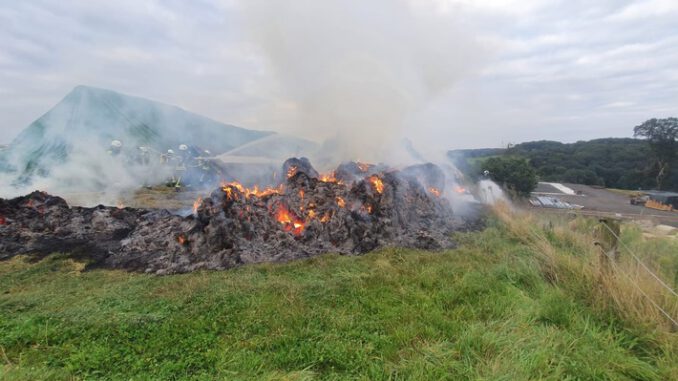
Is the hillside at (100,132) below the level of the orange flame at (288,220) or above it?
above

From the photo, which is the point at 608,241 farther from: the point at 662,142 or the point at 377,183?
the point at 662,142

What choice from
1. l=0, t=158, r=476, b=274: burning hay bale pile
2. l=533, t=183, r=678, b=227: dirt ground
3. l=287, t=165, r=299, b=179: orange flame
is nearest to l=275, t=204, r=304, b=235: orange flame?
l=0, t=158, r=476, b=274: burning hay bale pile

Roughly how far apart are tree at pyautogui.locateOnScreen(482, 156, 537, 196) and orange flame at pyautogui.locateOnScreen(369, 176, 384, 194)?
3111 centimetres

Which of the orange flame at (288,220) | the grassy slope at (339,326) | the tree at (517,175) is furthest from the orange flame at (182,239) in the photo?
the tree at (517,175)

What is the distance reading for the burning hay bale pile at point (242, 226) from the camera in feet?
32.6

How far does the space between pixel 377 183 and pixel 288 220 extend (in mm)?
3737

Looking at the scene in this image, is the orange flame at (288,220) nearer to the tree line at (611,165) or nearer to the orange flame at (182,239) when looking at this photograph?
the orange flame at (182,239)

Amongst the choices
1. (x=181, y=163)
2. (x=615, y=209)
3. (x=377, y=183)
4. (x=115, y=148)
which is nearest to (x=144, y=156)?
(x=115, y=148)

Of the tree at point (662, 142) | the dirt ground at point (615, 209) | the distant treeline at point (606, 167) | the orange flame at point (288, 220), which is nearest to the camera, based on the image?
the orange flame at point (288, 220)

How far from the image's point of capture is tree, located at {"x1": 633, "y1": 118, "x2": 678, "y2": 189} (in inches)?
2178

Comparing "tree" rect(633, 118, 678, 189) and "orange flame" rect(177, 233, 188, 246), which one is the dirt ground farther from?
"orange flame" rect(177, 233, 188, 246)

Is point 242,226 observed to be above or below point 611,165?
below

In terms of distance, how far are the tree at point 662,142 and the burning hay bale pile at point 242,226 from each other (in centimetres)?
6493

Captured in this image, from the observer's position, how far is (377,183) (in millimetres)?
13023
